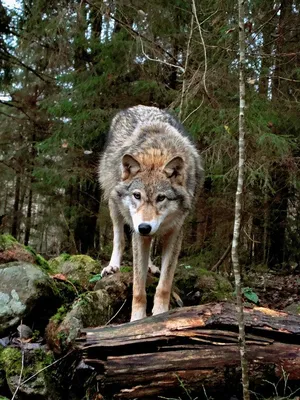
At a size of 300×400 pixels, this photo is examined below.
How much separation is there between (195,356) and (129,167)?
2499mm

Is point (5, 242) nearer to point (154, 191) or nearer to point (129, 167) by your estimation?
point (129, 167)

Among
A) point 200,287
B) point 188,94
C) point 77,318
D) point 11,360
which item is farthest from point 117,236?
point 188,94

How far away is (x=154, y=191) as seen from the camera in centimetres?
509

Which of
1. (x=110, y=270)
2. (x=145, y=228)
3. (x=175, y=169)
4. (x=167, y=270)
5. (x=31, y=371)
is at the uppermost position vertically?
(x=175, y=169)

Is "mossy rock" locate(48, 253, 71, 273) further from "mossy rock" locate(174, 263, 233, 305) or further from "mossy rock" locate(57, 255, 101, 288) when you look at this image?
"mossy rock" locate(174, 263, 233, 305)

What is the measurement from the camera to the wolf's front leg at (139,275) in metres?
5.21

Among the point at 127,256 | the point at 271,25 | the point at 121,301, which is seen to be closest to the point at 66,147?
the point at 127,256

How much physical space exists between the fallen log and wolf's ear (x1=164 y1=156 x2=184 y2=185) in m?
1.99

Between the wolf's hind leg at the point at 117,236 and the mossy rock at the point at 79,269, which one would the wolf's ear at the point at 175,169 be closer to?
the wolf's hind leg at the point at 117,236

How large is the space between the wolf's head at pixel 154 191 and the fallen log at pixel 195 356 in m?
1.37

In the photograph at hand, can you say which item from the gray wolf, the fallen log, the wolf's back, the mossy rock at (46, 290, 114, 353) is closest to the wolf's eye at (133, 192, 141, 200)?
the gray wolf

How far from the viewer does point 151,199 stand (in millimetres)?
5062

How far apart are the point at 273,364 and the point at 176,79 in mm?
10285

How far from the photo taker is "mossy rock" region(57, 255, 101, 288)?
6416 millimetres
